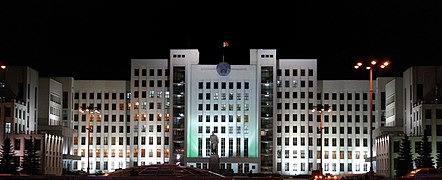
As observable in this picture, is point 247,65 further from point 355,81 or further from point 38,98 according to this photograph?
point 38,98

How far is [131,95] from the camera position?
14962 cm

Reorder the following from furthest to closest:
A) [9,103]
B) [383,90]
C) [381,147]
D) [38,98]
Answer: [383,90]
[38,98]
[381,147]
[9,103]

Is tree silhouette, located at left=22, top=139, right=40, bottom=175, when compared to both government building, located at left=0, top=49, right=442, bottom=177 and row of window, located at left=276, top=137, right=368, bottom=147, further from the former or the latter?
row of window, located at left=276, top=137, right=368, bottom=147

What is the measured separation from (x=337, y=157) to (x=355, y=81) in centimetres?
1554

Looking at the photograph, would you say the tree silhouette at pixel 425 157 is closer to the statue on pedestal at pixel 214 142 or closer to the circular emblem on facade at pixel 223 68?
the statue on pedestal at pixel 214 142

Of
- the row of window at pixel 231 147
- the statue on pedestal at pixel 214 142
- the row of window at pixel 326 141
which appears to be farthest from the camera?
the row of window at pixel 326 141

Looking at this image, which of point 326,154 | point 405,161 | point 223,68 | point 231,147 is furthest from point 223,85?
point 405,161

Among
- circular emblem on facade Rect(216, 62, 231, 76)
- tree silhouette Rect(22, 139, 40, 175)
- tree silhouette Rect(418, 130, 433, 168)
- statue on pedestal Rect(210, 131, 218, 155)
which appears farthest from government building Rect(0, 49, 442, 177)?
tree silhouette Rect(418, 130, 433, 168)

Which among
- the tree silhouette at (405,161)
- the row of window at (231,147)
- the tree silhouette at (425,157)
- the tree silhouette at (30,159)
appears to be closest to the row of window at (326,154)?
the row of window at (231,147)

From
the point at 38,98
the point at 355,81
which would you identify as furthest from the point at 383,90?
the point at 38,98

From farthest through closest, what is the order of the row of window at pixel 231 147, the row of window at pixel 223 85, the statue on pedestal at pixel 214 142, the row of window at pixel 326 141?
1. the row of window at pixel 326 141
2. the row of window at pixel 223 85
3. the row of window at pixel 231 147
4. the statue on pedestal at pixel 214 142

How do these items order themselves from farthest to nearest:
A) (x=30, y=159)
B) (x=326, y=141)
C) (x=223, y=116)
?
1. (x=326, y=141)
2. (x=223, y=116)
3. (x=30, y=159)

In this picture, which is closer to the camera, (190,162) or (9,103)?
(9,103)

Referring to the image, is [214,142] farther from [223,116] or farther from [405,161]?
[405,161]
